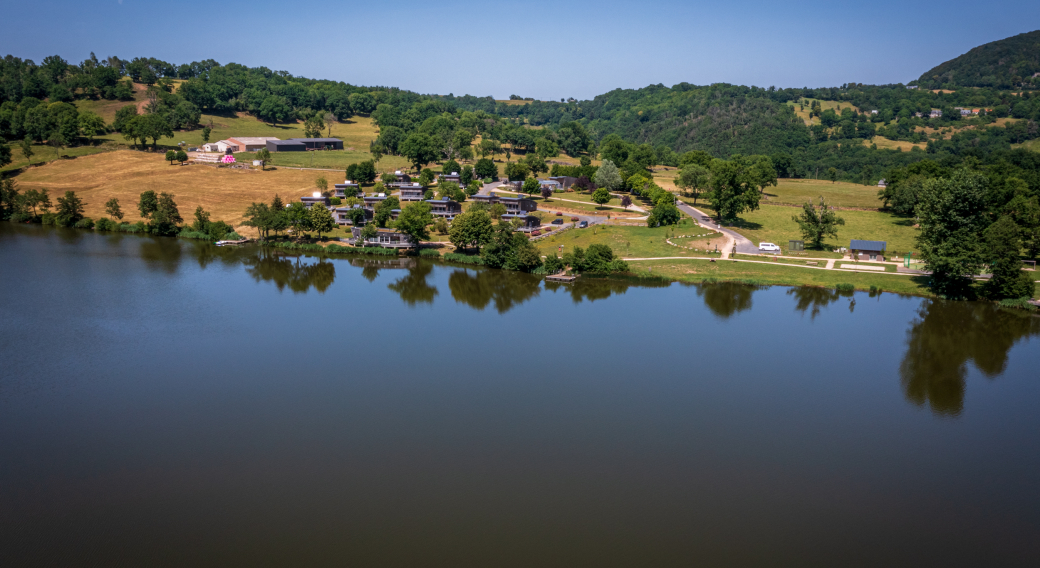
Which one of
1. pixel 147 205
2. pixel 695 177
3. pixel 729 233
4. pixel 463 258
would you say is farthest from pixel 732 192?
pixel 147 205

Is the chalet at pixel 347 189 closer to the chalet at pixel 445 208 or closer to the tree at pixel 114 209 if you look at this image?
the chalet at pixel 445 208

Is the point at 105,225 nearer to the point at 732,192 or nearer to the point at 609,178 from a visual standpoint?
the point at 609,178

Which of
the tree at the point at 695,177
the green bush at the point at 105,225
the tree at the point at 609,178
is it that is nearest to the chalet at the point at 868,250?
the tree at the point at 695,177

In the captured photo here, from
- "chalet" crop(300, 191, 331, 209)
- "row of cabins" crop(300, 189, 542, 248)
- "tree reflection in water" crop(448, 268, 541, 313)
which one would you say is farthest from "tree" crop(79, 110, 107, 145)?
"tree reflection in water" crop(448, 268, 541, 313)

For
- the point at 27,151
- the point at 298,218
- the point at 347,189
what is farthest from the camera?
the point at 27,151

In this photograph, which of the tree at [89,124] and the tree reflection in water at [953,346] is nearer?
the tree reflection in water at [953,346]

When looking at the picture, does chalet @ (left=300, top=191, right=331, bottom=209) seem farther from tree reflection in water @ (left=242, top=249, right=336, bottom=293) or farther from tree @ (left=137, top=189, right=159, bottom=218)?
tree @ (left=137, top=189, right=159, bottom=218)
